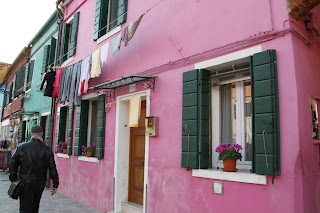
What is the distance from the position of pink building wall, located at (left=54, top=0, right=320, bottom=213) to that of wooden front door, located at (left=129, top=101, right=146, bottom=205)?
45cm

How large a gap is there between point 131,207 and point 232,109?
3.08m

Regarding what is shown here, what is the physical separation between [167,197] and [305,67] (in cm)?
296

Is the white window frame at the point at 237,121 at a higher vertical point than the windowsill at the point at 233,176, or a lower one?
higher

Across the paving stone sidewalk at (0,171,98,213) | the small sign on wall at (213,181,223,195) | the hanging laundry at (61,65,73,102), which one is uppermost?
the hanging laundry at (61,65,73,102)

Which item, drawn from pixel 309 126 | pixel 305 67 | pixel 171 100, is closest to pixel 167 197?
pixel 171 100

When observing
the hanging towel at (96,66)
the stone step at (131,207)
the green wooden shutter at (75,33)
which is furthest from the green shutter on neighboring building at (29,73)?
the stone step at (131,207)

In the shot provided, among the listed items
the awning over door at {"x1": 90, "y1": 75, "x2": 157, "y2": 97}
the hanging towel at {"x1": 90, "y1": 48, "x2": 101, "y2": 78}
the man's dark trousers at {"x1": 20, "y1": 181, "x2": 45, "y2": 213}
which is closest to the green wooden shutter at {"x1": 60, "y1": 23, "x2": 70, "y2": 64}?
the hanging towel at {"x1": 90, "y1": 48, "x2": 101, "y2": 78}

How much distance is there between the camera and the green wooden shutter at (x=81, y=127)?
798 centimetres

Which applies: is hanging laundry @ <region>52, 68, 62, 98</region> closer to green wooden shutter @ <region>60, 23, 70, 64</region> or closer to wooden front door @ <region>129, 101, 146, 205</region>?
green wooden shutter @ <region>60, 23, 70, 64</region>

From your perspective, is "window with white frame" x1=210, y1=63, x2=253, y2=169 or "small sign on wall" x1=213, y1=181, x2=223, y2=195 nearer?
"small sign on wall" x1=213, y1=181, x2=223, y2=195

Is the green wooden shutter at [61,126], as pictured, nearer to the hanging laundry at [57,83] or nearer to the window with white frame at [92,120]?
the hanging laundry at [57,83]

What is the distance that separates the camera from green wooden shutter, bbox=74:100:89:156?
798 cm

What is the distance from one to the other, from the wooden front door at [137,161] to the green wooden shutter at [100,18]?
2.54m

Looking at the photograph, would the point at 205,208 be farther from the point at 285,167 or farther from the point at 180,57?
the point at 180,57
